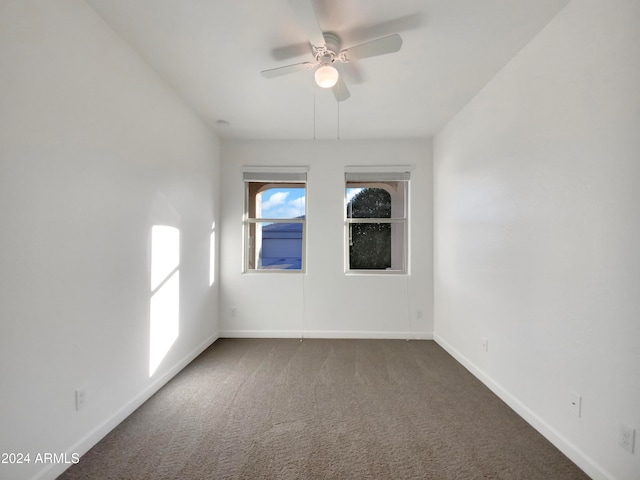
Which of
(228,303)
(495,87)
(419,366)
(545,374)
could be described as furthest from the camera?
(228,303)

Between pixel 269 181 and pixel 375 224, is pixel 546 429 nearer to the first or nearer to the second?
pixel 375 224

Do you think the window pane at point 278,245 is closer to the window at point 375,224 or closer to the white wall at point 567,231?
the window at point 375,224

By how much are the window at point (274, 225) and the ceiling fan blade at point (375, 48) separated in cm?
220

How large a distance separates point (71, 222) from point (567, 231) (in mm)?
2810

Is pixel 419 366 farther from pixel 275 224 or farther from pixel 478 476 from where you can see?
pixel 275 224

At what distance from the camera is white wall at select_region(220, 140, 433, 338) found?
3.96 m

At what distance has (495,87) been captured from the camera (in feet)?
8.27

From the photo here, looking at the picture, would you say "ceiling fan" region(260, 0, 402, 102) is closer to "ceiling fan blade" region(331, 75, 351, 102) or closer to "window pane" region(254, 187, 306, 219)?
"ceiling fan blade" region(331, 75, 351, 102)

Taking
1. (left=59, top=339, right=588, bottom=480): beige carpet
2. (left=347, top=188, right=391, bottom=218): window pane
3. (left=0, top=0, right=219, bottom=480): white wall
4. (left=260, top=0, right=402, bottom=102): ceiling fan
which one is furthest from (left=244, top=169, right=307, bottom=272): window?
(left=260, top=0, right=402, bottom=102): ceiling fan

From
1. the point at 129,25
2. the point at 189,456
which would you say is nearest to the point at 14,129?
the point at 129,25

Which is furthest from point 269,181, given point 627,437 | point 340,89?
point 627,437

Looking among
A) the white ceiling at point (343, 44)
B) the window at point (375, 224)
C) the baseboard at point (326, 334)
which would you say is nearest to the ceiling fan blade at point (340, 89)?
the white ceiling at point (343, 44)

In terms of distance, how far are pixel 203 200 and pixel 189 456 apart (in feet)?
8.26

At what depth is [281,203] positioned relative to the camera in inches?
163
